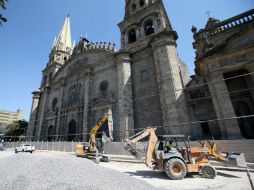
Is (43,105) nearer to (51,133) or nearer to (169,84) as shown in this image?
(51,133)

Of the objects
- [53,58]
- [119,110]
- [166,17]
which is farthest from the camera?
[53,58]

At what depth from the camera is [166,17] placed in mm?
23484

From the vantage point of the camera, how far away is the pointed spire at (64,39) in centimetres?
3694

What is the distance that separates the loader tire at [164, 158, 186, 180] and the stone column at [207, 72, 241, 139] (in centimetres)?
515

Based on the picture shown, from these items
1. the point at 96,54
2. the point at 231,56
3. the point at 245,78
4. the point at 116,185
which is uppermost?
the point at 96,54

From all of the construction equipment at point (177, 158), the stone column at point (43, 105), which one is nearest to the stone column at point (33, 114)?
the stone column at point (43, 105)

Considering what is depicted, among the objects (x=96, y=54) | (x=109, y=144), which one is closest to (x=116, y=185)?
(x=109, y=144)

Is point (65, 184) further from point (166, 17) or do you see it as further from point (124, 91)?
point (166, 17)

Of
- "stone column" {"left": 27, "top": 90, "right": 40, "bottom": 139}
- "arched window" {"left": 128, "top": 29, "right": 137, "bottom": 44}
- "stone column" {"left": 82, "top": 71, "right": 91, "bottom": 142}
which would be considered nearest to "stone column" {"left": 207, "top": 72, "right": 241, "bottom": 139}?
"arched window" {"left": 128, "top": 29, "right": 137, "bottom": 44}

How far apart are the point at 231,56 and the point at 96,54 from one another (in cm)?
1852

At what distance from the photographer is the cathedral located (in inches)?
461

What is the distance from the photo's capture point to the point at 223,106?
10.8 metres

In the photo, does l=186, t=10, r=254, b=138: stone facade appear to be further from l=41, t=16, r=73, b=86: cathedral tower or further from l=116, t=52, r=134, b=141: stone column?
l=41, t=16, r=73, b=86: cathedral tower

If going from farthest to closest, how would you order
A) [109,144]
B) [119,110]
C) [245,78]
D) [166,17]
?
1. [166,17]
2. [119,110]
3. [109,144]
4. [245,78]
